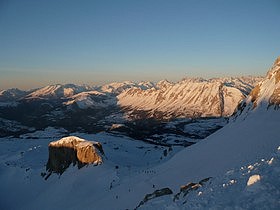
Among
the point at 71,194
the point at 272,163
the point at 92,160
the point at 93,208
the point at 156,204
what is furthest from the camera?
the point at 92,160

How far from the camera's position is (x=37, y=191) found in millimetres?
61406

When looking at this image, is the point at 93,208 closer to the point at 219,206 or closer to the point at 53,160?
the point at 219,206

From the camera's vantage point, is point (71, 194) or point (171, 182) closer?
point (171, 182)

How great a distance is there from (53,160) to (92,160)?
47.3ft

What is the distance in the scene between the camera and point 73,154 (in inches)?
2552

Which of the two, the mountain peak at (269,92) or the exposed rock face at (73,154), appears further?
the exposed rock face at (73,154)

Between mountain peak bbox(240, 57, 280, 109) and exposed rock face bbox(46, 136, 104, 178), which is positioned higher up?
mountain peak bbox(240, 57, 280, 109)

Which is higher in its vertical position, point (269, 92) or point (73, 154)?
point (269, 92)

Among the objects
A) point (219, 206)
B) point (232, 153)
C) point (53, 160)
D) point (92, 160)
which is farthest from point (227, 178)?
point (53, 160)

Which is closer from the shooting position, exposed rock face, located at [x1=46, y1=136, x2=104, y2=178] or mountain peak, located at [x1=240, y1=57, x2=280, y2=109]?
mountain peak, located at [x1=240, y1=57, x2=280, y2=109]

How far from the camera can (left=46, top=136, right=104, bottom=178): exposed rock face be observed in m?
59.6

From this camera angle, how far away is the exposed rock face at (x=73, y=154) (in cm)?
5957

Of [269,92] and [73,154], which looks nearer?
[269,92]

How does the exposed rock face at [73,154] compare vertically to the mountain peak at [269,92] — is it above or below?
below
